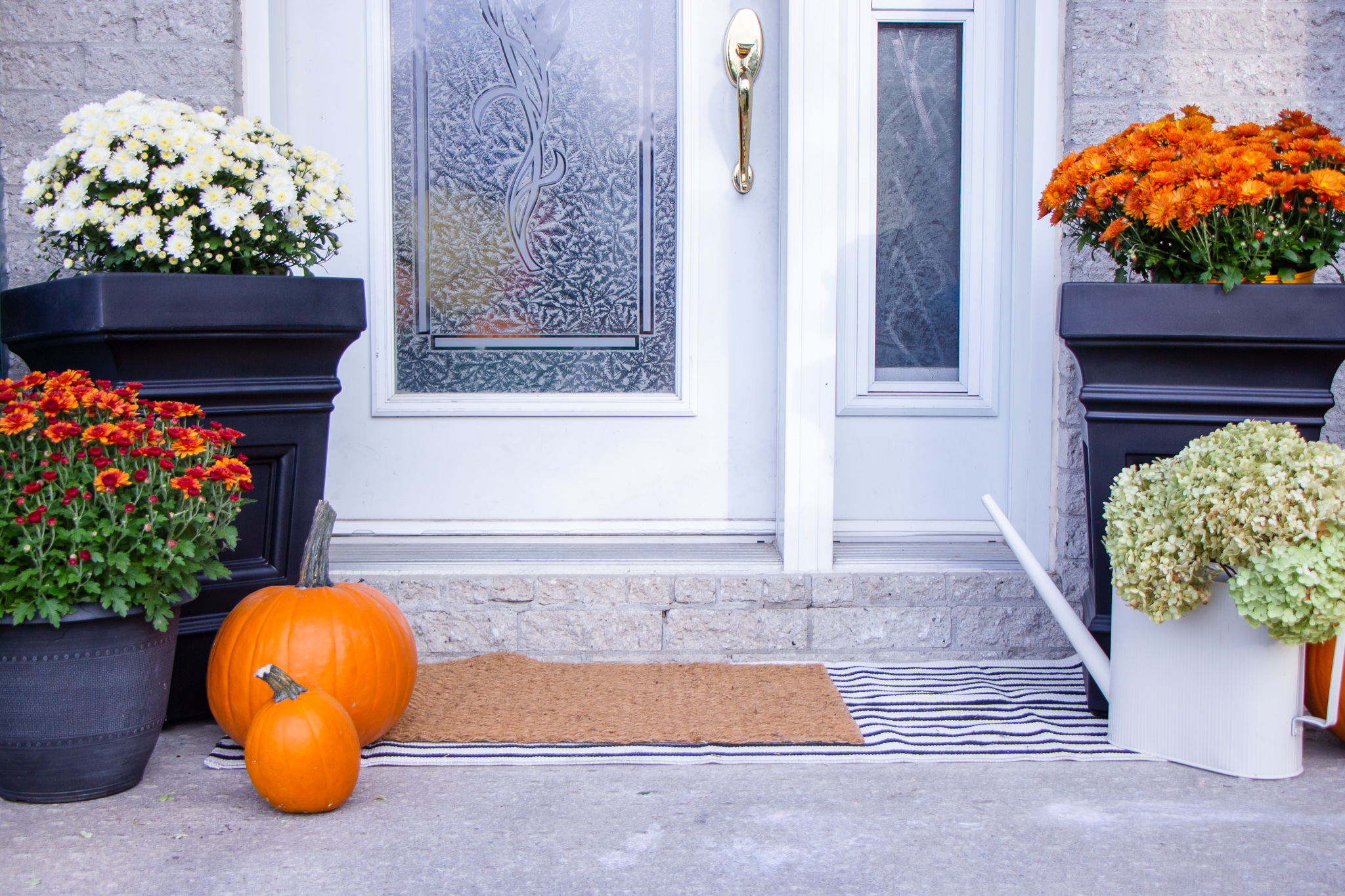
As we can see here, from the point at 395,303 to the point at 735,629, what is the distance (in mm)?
1074

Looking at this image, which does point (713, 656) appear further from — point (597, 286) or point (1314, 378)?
point (1314, 378)

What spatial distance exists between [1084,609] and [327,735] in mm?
1421

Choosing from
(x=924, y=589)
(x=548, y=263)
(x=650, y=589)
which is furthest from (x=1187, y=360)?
(x=548, y=263)

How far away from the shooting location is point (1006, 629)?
2135 millimetres

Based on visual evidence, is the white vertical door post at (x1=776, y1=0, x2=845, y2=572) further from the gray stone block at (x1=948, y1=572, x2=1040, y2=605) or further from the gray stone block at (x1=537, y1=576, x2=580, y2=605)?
the gray stone block at (x1=537, y1=576, x2=580, y2=605)

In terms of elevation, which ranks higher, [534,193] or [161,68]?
[161,68]

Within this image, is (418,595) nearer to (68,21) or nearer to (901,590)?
(901,590)

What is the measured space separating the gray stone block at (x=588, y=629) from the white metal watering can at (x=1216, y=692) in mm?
911

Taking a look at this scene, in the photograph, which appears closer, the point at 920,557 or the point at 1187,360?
the point at 1187,360

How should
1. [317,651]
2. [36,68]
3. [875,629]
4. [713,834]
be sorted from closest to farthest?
[713,834] → [317,651] → [36,68] → [875,629]

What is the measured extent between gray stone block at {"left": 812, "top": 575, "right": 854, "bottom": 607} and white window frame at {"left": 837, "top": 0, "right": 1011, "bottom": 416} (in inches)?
17.1

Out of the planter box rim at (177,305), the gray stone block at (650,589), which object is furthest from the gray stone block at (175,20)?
the gray stone block at (650,589)

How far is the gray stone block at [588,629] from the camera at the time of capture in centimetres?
212

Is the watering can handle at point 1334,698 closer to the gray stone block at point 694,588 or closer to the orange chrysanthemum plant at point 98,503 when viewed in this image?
the gray stone block at point 694,588
